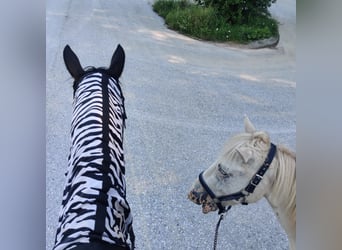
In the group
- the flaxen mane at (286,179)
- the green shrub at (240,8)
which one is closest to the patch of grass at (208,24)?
the green shrub at (240,8)

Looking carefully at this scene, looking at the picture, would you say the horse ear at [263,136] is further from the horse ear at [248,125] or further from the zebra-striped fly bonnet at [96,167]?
the zebra-striped fly bonnet at [96,167]

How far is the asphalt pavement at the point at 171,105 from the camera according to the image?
4.25 feet

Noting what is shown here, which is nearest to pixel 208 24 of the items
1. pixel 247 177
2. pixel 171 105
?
pixel 171 105

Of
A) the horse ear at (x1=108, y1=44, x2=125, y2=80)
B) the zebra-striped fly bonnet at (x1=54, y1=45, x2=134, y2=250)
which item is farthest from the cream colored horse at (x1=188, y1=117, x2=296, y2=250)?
the horse ear at (x1=108, y1=44, x2=125, y2=80)

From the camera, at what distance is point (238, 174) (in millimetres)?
1400

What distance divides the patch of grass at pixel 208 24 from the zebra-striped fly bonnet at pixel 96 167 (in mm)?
199

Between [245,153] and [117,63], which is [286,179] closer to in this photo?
[245,153]

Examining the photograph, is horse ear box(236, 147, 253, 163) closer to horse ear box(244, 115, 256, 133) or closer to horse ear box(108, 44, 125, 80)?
horse ear box(244, 115, 256, 133)

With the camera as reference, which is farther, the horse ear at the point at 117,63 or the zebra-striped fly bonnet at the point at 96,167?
the horse ear at the point at 117,63

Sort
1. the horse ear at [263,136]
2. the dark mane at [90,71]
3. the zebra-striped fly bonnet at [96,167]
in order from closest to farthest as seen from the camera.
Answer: the zebra-striped fly bonnet at [96,167]
the dark mane at [90,71]
the horse ear at [263,136]

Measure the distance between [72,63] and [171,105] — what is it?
328 millimetres

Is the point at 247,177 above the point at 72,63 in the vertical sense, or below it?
below

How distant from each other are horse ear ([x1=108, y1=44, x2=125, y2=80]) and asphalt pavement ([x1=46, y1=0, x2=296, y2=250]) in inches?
0.6

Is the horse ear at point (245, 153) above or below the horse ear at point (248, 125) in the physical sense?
below
